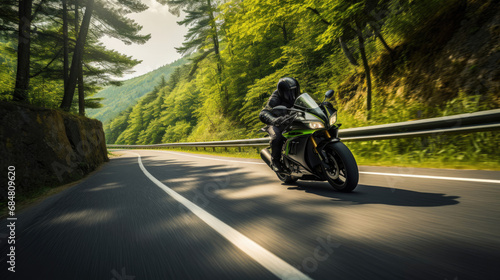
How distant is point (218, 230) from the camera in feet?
8.91

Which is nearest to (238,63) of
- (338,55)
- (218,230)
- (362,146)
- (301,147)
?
(338,55)

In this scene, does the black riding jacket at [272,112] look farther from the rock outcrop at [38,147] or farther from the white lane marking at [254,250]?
the rock outcrop at [38,147]

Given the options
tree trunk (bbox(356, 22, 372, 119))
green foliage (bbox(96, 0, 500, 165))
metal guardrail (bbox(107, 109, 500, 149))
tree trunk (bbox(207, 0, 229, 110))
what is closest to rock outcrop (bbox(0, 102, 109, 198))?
green foliage (bbox(96, 0, 500, 165))

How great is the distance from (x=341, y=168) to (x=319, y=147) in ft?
1.39

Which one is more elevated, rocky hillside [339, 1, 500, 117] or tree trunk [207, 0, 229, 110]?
tree trunk [207, 0, 229, 110]

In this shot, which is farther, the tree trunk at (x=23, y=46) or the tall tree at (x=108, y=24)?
the tall tree at (x=108, y=24)

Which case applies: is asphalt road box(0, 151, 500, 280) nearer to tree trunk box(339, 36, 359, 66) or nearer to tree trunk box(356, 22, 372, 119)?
tree trunk box(356, 22, 372, 119)

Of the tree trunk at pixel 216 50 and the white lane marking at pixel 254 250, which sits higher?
the tree trunk at pixel 216 50

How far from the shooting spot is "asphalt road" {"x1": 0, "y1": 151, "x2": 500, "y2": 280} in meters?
1.76

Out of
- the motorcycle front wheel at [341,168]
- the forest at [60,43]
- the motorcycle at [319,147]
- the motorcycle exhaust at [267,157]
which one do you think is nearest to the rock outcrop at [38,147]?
the forest at [60,43]

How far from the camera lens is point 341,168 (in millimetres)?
3729

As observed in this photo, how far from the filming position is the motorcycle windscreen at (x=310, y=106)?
374 centimetres

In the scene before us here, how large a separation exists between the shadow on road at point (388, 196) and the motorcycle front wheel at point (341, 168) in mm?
132

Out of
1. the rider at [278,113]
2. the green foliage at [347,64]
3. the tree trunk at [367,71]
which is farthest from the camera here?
the tree trunk at [367,71]
